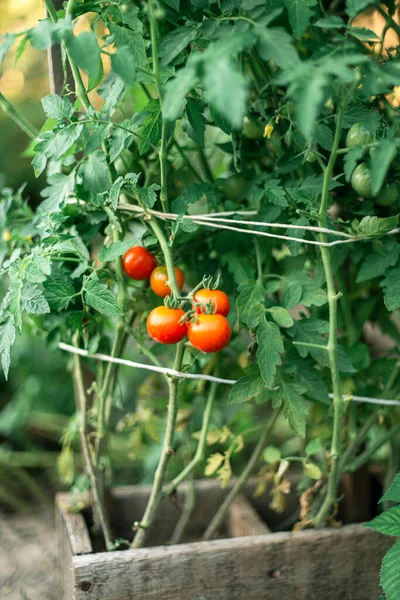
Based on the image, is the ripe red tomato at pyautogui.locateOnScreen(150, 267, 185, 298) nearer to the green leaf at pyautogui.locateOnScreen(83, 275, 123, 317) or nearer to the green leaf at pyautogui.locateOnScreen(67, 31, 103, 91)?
the green leaf at pyautogui.locateOnScreen(83, 275, 123, 317)

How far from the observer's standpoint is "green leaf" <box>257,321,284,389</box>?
0.89 meters

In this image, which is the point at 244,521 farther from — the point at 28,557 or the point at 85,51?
the point at 85,51

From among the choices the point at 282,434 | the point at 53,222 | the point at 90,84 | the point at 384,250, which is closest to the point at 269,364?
the point at 384,250

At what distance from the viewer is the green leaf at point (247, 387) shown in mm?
963

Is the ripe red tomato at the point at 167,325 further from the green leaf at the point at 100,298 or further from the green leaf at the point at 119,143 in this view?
the green leaf at the point at 119,143

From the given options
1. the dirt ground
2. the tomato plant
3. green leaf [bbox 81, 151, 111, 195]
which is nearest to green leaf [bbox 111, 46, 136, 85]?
the tomato plant

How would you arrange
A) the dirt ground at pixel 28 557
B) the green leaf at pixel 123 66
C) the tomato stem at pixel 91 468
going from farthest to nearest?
the dirt ground at pixel 28 557, the tomato stem at pixel 91 468, the green leaf at pixel 123 66

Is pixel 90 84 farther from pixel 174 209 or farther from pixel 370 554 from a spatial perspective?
pixel 370 554

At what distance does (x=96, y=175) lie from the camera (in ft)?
3.01

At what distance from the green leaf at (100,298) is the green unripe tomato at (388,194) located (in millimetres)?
431

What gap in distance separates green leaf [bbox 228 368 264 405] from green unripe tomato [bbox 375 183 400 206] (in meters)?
0.32

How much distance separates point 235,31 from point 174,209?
1.02 feet

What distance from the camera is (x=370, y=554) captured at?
43.7 inches

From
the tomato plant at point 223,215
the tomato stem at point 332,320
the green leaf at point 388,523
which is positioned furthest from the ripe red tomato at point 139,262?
the green leaf at point 388,523
